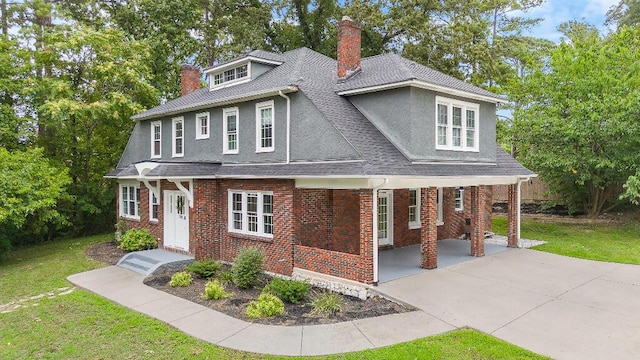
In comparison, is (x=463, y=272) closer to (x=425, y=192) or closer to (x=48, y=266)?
(x=425, y=192)

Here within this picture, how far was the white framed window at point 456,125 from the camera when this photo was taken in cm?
1239

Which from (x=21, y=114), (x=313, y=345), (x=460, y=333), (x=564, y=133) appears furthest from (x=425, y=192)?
(x=21, y=114)

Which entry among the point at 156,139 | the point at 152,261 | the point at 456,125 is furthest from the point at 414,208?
the point at 156,139

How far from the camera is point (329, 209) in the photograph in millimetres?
12461

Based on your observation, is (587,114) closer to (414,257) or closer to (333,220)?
(414,257)

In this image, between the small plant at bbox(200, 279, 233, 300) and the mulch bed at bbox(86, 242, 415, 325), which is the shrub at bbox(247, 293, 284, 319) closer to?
the mulch bed at bbox(86, 242, 415, 325)

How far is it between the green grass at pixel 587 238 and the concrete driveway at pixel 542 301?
157cm

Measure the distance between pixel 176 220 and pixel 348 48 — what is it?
857 cm

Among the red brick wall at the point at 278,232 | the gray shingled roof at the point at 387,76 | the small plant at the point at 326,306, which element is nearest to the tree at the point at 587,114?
the gray shingled roof at the point at 387,76

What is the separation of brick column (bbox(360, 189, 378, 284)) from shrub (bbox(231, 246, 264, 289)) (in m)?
2.92

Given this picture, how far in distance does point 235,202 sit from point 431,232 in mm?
6189

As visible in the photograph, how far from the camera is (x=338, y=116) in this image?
1150 cm

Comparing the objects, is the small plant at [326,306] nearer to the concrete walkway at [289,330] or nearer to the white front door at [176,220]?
the concrete walkway at [289,330]

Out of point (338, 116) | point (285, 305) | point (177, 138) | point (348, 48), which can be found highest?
point (348, 48)
